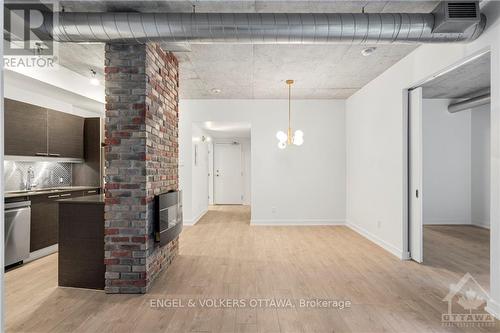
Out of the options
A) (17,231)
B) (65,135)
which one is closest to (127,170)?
(17,231)

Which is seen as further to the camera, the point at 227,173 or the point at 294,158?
the point at 227,173

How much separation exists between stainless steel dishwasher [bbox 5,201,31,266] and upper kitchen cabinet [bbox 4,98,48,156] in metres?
0.76

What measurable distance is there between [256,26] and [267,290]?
2584 millimetres

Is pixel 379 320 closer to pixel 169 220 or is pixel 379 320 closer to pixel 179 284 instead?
pixel 179 284

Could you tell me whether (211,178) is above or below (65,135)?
below

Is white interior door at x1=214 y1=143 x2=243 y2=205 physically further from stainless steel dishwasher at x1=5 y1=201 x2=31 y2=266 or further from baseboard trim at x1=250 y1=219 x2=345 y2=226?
stainless steel dishwasher at x1=5 y1=201 x2=31 y2=266

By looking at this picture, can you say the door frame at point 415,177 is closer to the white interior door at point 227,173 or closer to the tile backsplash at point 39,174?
the tile backsplash at point 39,174

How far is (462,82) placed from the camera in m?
4.46

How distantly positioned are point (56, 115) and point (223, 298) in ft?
12.8

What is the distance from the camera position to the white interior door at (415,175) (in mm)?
3471

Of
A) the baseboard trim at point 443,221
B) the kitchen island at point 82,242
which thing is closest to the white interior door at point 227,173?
the baseboard trim at point 443,221

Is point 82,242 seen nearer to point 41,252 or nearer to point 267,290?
point 41,252

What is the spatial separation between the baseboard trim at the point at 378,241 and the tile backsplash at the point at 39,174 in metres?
5.56

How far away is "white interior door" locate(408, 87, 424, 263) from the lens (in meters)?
3.47
